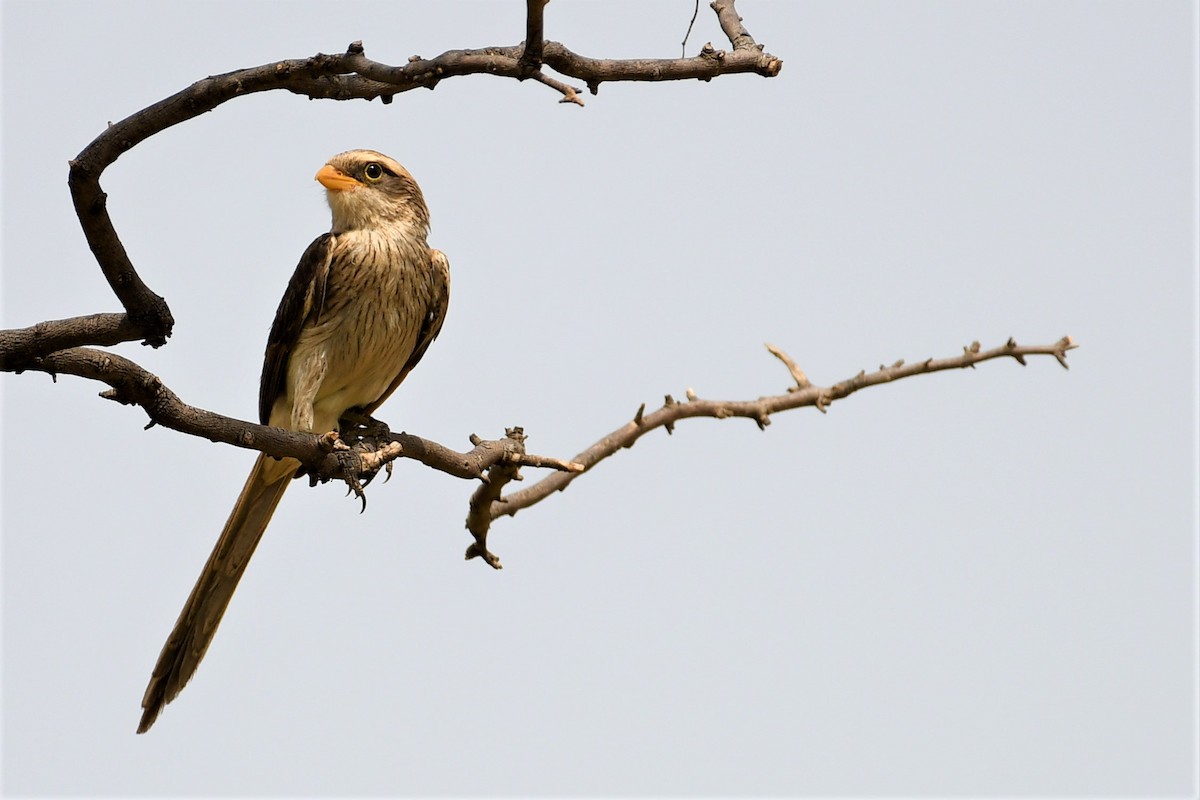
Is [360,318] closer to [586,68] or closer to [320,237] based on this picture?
[320,237]

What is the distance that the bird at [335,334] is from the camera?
17.8ft

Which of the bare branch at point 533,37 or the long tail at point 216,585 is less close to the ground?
the bare branch at point 533,37

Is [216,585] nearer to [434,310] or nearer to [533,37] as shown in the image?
[434,310]

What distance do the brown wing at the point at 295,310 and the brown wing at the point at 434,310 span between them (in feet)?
1.66

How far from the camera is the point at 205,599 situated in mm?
5426

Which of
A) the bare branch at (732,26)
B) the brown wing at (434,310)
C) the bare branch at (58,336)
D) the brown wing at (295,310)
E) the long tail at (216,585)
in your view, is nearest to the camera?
the bare branch at (58,336)

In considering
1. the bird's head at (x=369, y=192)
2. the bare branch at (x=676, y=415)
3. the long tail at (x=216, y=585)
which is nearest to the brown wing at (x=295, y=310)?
the bird's head at (x=369, y=192)

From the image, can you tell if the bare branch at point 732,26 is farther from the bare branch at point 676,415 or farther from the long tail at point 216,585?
the long tail at point 216,585

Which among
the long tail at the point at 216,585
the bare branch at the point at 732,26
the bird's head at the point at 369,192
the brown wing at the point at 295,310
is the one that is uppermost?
the bird's head at the point at 369,192

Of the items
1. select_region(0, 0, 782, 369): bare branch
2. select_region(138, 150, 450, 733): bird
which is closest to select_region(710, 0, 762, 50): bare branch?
select_region(0, 0, 782, 369): bare branch

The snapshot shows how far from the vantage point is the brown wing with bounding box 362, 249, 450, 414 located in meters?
5.99

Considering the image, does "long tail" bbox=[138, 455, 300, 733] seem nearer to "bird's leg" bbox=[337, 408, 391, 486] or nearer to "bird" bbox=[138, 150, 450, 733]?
"bird" bbox=[138, 150, 450, 733]

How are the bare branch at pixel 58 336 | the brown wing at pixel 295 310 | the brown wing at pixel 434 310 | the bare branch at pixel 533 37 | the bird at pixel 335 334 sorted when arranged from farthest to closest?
1. the brown wing at pixel 434 310
2. the brown wing at pixel 295 310
3. the bird at pixel 335 334
4. the bare branch at pixel 58 336
5. the bare branch at pixel 533 37

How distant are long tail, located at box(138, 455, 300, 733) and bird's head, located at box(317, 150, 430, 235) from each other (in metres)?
1.22
